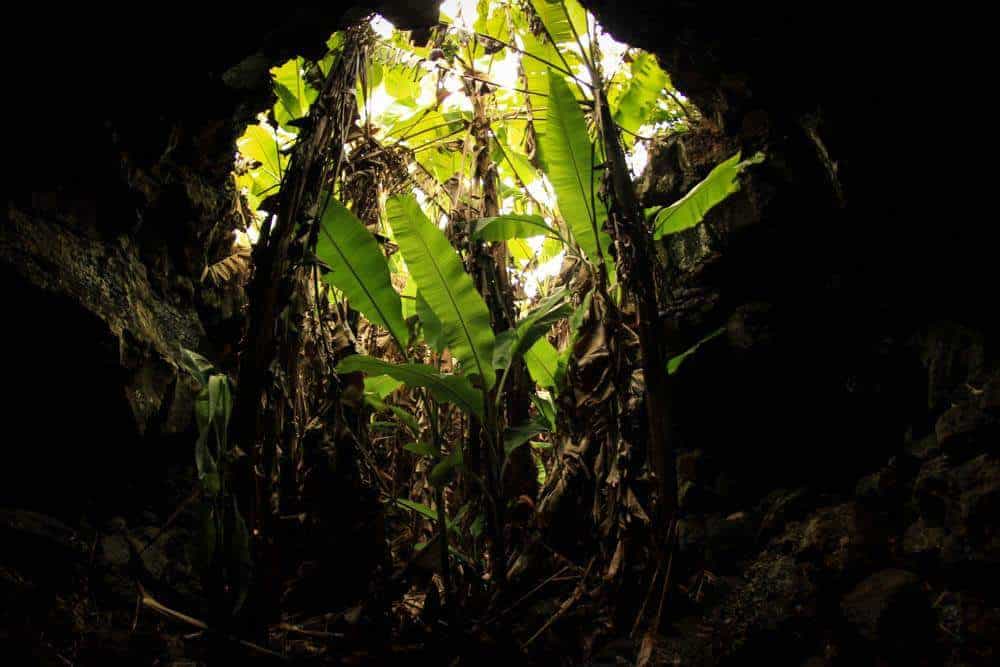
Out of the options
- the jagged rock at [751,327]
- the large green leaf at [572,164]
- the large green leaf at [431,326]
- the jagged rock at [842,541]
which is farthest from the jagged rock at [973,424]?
the large green leaf at [431,326]

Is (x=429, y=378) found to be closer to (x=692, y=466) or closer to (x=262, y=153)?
(x=692, y=466)

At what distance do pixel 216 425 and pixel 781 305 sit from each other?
212 centimetres

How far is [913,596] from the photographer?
142 cm

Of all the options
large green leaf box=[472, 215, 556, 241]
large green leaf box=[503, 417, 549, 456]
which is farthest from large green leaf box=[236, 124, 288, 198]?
large green leaf box=[503, 417, 549, 456]

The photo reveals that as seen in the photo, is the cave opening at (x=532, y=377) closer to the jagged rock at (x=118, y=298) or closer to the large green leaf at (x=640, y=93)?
the jagged rock at (x=118, y=298)

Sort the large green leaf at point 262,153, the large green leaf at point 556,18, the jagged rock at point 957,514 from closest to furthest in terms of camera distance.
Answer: the jagged rock at point 957,514, the large green leaf at point 556,18, the large green leaf at point 262,153

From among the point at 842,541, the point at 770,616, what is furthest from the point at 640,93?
the point at 770,616

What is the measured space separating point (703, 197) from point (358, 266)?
1400 millimetres

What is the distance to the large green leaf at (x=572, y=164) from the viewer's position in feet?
7.00

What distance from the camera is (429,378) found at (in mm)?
2004

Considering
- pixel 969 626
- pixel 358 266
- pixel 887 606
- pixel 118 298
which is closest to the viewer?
pixel 969 626

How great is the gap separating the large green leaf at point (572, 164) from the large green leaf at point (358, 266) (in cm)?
79

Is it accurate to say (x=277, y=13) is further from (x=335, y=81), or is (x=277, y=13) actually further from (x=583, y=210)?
(x=583, y=210)

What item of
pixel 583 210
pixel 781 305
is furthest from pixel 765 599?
pixel 583 210
